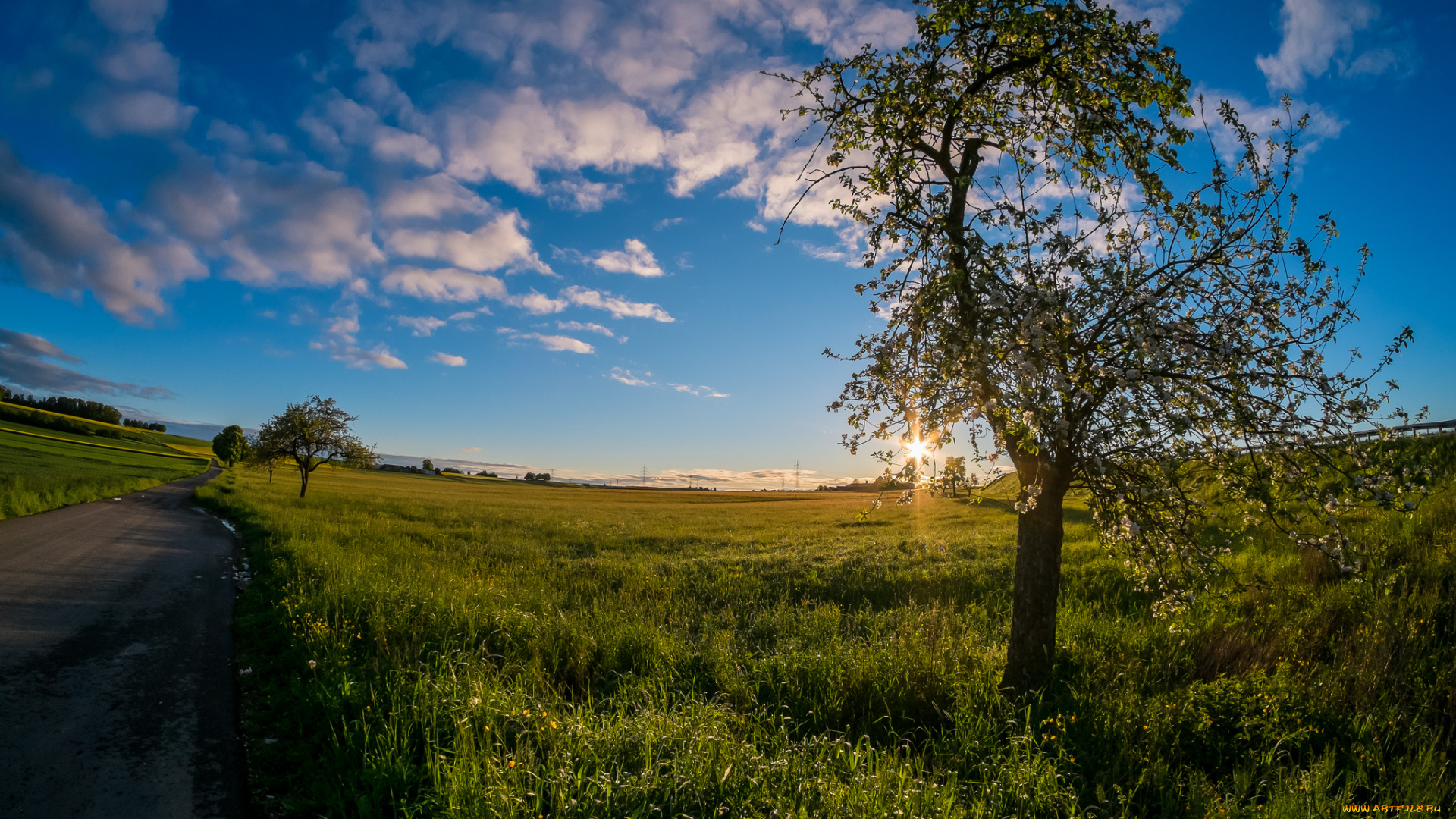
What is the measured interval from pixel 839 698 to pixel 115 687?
27.8ft

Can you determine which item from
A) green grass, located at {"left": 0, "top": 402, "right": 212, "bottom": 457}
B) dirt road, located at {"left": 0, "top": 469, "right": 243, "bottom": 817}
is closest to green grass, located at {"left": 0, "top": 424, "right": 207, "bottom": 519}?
green grass, located at {"left": 0, "top": 402, "right": 212, "bottom": 457}

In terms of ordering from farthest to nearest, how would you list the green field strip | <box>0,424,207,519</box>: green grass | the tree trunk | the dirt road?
the green field strip, <box>0,424,207,519</box>: green grass, the tree trunk, the dirt road

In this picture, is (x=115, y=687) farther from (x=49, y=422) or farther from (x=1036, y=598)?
(x=49, y=422)

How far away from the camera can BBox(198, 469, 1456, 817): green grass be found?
14.8 feet

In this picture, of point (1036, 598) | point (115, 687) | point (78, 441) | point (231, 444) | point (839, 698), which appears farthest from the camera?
point (231, 444)

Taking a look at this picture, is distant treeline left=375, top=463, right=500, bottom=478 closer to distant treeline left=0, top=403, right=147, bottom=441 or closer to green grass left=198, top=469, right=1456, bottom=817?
distant treeline left=0, top=403, right=147, bottom=441

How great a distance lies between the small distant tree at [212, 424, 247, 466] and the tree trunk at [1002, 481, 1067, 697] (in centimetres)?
9767

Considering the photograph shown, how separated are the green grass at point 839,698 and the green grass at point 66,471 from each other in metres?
19.2

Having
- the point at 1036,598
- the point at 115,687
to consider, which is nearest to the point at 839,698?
the point at 1036,598

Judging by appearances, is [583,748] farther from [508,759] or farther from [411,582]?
[411,582]

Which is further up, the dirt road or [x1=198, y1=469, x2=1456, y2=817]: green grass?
[x1=198, y1=469, x2=1456, y2=817]: green grass

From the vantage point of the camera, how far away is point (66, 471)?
4075 centimetres

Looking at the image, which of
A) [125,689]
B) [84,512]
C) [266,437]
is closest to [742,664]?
[125,689]

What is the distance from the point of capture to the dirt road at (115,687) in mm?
4645
